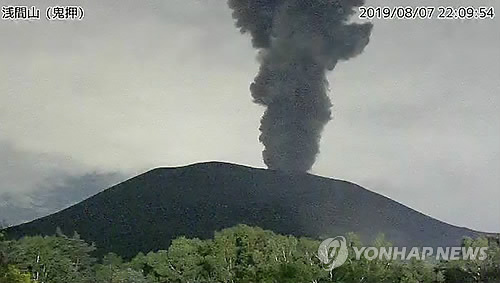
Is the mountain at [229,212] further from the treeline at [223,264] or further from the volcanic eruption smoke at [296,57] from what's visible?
the volcanic eruption smoke at [296,57]

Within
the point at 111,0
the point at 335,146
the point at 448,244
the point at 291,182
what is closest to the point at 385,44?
the point at 335,146

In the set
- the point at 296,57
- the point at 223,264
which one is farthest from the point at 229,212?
the point at 296,57

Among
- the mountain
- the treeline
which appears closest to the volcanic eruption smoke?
the mountain

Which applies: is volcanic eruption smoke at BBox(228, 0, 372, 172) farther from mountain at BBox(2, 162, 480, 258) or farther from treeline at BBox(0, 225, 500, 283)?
treeline at BBox(0, 225, 500, 283)

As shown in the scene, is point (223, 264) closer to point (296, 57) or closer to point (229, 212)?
point (229, 212)

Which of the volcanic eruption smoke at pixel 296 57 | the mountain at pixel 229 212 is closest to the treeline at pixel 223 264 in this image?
the mountain at pixel 229 212

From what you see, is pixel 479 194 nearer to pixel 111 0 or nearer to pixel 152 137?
pixel 152 137
